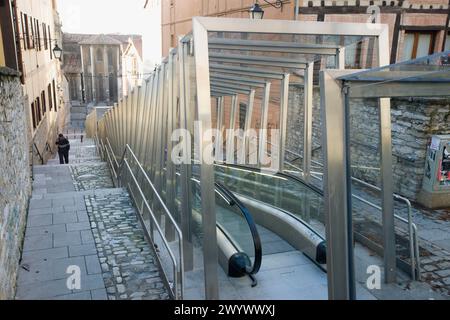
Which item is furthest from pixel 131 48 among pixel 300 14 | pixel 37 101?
pixel 300 14

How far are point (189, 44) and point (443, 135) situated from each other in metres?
5.68

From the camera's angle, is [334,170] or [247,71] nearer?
[334,170]

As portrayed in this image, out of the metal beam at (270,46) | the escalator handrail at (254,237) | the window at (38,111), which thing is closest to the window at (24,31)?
the window at (38,111)

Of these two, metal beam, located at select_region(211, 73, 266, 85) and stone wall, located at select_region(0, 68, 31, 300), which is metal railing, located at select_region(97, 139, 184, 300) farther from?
metal beam, located at select_region(211, 73, 266, 85)

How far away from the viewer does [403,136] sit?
27.4 feet

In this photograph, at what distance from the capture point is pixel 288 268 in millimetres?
5379

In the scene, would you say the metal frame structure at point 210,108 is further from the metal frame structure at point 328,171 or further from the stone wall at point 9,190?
the stone wall at point 9,190

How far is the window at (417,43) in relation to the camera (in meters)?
12.0

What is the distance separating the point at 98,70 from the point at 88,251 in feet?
134

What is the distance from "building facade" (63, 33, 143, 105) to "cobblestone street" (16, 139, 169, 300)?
3648 centimetres

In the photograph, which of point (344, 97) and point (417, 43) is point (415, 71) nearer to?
point (344, 97)

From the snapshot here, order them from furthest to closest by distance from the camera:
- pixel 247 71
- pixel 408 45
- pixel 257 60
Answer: pixel 408 45, pixel 247 71, pixel 257 60

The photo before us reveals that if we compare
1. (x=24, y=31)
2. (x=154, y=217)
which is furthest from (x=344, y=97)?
(x=24, y=31)
